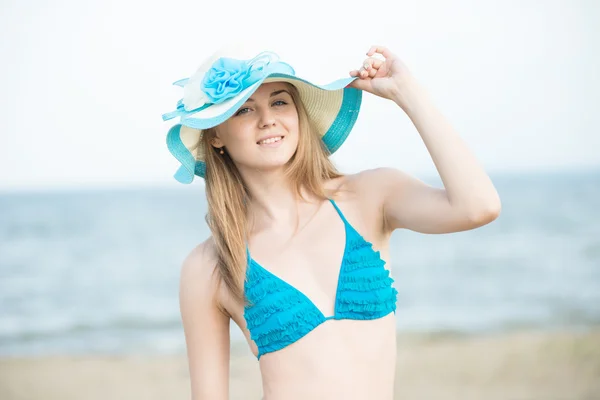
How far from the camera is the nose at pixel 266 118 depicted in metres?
2.32

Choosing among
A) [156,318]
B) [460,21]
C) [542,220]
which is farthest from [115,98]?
[542,220]

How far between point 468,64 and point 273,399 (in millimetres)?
13191

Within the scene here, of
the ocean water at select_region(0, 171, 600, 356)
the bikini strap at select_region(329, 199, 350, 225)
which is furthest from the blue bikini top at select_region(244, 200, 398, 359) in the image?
the ocean water at select_region(0, 171, 600, 356)

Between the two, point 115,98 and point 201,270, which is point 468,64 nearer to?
point 115,98

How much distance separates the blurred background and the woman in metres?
4.74

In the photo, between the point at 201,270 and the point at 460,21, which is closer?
the point at 201,270

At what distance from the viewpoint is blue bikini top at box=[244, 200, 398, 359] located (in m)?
2.26

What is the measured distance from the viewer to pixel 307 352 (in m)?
2.27

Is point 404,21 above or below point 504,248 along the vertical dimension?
above

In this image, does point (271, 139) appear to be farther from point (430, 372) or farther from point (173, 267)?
point (173, 267)

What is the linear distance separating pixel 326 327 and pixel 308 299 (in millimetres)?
93

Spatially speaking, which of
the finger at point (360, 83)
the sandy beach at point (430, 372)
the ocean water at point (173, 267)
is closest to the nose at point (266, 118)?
the finger at point (360, 83)

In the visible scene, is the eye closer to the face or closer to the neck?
the face

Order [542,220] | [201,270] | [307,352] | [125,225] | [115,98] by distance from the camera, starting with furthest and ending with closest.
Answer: [125,225], [542,220], [115,98], [201,270], [307,352]
